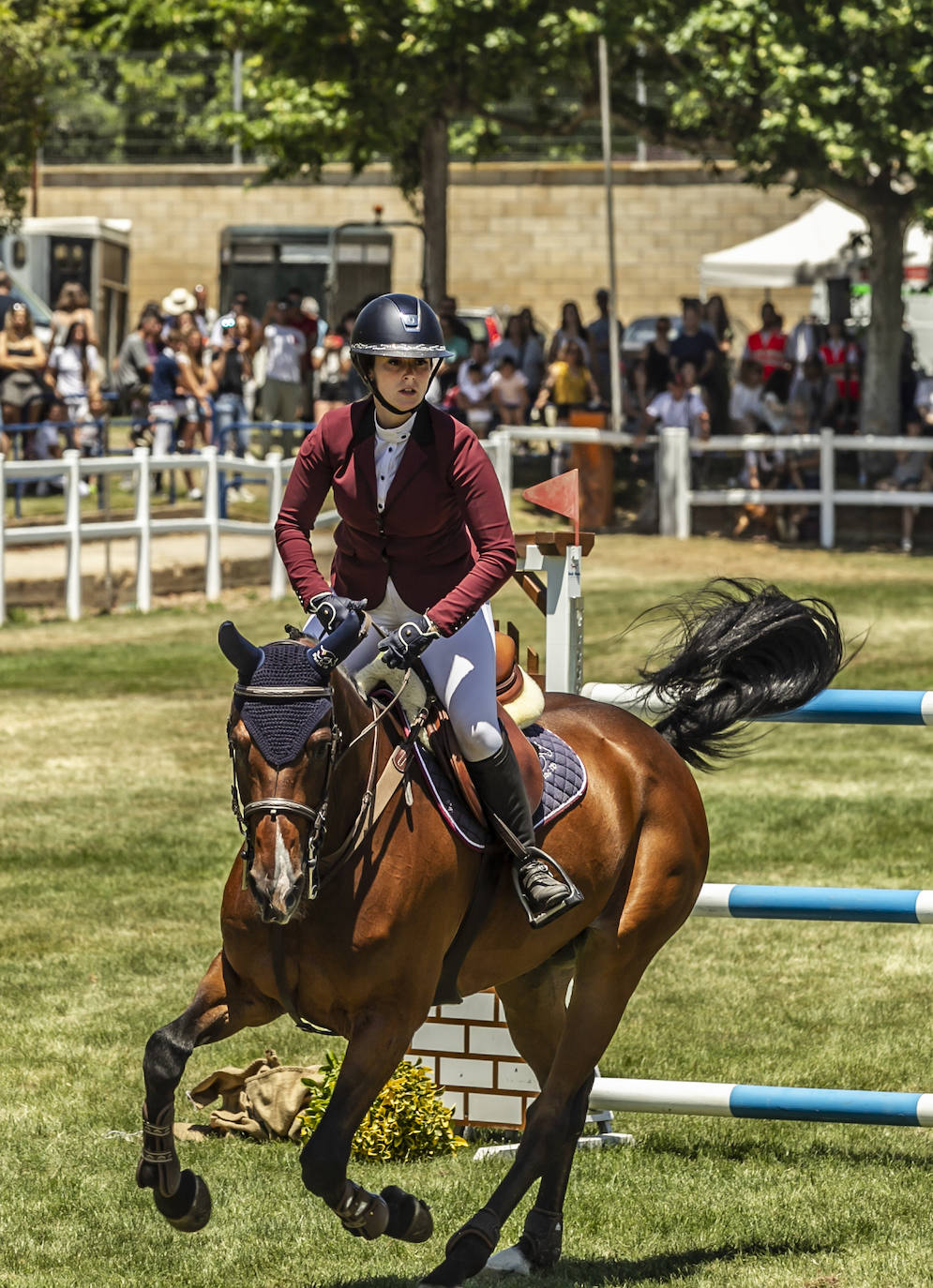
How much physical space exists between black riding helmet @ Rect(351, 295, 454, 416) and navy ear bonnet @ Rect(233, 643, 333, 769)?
89 cm

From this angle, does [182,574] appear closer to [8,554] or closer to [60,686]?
[8,554]

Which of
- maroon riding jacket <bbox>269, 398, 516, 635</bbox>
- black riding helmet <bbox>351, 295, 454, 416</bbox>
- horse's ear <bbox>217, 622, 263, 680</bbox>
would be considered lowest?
horse's ear <bbox>217, 622, 263, 680</bbox>

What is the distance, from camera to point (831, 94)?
22.2 m

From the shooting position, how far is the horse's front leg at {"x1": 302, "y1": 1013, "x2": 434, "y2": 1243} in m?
4.99

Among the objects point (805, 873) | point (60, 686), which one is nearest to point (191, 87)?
point (60, 686)

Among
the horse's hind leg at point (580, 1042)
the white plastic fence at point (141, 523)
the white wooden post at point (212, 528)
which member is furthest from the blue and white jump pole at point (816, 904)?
the white wooden post at point (212, 528)

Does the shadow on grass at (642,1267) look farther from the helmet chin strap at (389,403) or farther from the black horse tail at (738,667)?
the helmet chin strap at (389,403)

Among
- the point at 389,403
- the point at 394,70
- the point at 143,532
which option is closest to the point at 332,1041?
the point at 389,403

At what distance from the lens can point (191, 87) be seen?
42.1m

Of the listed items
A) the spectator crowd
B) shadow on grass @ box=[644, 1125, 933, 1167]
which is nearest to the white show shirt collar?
shadow on grass @ box=[644, 1125, 933, 1167]

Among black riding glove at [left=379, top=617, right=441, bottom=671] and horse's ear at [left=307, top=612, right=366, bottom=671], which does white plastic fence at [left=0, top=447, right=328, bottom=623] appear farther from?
horse's ear at [left=307, top=612, right=366, bottom=671]

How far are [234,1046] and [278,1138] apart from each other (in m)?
1.26

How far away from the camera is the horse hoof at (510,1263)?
5727 mm

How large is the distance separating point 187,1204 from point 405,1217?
0.57 m
